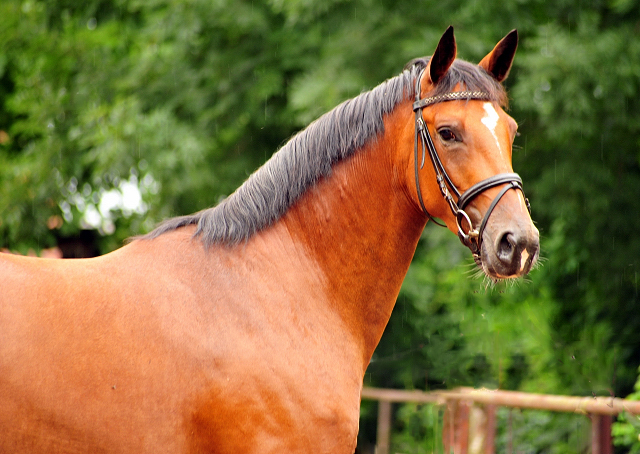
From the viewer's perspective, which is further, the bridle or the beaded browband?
the beaded browband

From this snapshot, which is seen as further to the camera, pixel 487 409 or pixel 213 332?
pixel 487 409

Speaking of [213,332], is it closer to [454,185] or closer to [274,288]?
[274,288]

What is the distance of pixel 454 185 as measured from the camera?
2.63m

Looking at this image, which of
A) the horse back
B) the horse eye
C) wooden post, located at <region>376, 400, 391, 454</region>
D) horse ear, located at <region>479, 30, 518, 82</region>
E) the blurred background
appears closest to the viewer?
the horse back

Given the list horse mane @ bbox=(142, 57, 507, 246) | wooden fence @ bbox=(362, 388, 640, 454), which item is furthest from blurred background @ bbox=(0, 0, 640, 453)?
horse mane @ bbox=(142, 57, 507, 246)

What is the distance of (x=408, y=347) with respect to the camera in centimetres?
665

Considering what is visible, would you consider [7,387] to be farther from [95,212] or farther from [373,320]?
[95,212]

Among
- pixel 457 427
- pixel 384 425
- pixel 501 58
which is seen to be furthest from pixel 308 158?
pixel 384 425

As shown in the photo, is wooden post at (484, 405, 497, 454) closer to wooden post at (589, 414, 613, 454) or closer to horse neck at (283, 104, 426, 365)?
wooden post at (589, 414, 613, 454)

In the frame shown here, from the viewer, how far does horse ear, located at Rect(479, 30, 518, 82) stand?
9.49 ft

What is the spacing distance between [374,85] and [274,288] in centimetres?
405

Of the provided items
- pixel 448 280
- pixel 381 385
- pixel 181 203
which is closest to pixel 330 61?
pixel 181 203

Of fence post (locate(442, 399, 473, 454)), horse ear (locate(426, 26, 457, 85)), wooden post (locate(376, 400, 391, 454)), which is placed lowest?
wooden post (locate(376, 400, 391, 454))

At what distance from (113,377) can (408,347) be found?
4.77 metres
